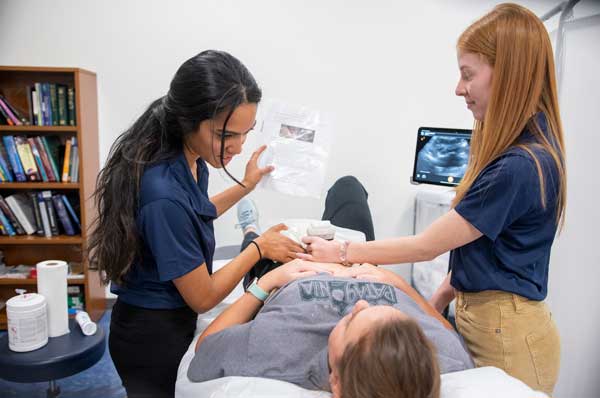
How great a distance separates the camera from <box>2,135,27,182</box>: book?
2307mm

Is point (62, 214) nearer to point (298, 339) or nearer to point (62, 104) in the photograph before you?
point (62, 104)

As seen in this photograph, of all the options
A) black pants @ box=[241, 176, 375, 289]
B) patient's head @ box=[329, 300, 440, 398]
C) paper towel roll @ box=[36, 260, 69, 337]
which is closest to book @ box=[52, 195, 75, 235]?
paper towel roll @ box=[36, 260, 69, 337]

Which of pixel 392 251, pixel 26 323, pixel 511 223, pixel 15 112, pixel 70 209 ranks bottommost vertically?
pixel 26 323

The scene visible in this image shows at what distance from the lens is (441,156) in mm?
1876

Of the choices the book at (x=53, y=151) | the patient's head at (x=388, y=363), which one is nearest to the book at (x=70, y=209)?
the book at (x=53, y=151)

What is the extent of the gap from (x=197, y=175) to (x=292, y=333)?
1.71 ft

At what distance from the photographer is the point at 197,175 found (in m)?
1.24

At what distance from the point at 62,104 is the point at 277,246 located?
1653mm

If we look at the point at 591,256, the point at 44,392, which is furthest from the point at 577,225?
the point at 44,392

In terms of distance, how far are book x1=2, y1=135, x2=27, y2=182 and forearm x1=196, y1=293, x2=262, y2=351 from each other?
1.77 m

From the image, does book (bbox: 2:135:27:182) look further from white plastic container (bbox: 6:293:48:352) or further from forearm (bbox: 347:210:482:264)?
forearm (bbox: 347:210:482:264)

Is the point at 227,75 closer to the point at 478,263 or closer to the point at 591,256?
the point at 478,263

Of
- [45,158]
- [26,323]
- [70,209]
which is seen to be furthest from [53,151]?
[26,323]

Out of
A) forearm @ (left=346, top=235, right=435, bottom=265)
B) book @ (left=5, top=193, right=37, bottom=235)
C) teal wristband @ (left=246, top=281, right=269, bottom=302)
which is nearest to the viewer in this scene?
forearm @ (left=346, top=235, right=435, bottom=265)
